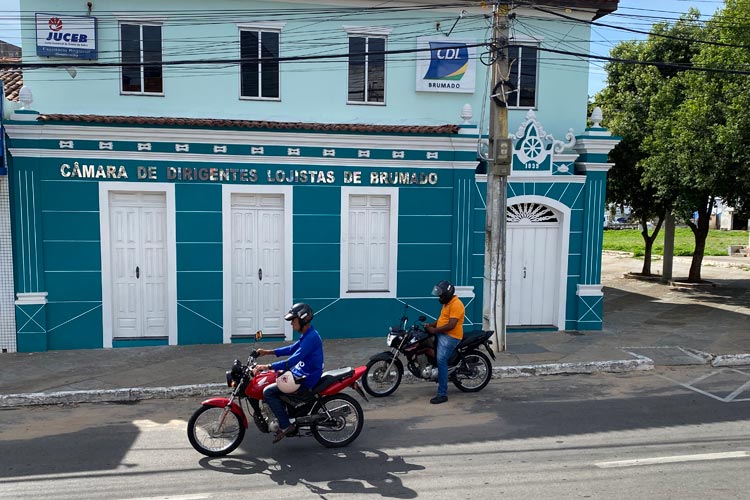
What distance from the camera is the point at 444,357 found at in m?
8.38

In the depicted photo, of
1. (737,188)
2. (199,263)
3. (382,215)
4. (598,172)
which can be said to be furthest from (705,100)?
(199,263)

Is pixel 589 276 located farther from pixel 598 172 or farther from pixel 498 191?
pixel 498 191

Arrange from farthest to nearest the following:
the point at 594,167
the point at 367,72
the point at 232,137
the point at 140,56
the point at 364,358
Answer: the point at 367,72 < the point at 594,167 < the point at 140,56 < the point at 232,137 < the point at 364,358

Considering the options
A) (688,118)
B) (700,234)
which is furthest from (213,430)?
(700,234)

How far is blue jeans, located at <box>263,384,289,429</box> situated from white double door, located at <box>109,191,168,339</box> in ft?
18.8

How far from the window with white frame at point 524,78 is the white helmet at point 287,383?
9.36 meters

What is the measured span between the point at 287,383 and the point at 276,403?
10.0 inches

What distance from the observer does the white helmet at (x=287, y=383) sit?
6320 mm

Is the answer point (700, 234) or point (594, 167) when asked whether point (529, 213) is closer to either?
point (594, 167)

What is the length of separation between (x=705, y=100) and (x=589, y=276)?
239 inches

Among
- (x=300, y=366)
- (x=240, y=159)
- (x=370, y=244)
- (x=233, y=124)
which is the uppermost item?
(x=233, y=124)

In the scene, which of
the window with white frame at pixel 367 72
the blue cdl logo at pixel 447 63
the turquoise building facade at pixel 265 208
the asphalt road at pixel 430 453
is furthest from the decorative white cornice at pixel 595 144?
the asphalt road at pixel 430 453

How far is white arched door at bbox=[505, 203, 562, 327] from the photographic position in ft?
41.1

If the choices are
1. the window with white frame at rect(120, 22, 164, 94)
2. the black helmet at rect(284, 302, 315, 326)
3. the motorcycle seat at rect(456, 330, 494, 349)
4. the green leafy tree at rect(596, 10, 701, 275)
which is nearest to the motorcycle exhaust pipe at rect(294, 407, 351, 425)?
the black helmet at rect(284, 302, 315, 326)
